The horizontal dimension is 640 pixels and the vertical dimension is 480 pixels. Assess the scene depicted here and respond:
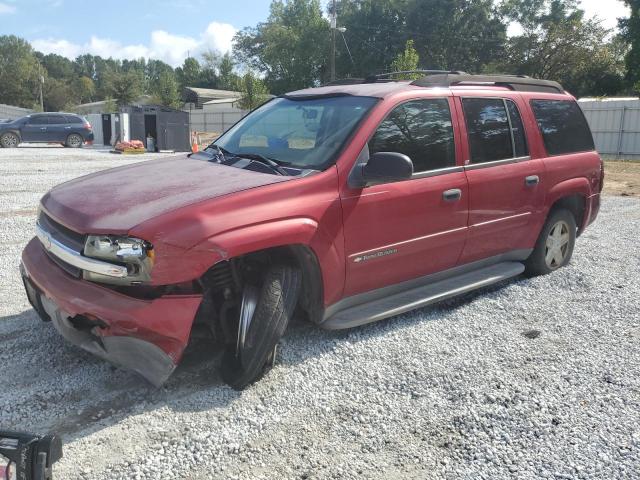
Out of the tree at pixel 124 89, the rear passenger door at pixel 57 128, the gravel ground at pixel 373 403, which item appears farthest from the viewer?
the tree at pixel 124 89

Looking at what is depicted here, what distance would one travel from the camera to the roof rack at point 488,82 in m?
4.37

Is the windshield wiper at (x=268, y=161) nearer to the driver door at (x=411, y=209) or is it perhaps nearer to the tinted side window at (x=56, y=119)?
the driver door at (x=411, y=209)

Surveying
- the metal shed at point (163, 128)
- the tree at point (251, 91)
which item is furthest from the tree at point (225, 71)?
the metal shed at point (163, 128)

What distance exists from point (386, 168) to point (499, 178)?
1534mm

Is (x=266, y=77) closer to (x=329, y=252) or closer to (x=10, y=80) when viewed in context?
(x=10, y=80)

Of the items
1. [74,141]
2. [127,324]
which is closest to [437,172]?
[127,324]

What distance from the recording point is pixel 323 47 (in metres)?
63.4

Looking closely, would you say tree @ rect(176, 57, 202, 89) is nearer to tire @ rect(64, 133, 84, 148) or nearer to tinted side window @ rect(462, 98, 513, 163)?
tire @ rect(64, 133, 84, 148)

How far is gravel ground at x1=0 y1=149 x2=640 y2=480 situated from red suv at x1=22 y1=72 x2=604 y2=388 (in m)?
0.27

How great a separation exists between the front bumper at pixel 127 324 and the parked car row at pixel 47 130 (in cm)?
2298

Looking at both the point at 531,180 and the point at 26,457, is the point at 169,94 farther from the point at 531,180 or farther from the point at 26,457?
the point at 26,457

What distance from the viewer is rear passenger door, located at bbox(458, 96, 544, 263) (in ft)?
14.4

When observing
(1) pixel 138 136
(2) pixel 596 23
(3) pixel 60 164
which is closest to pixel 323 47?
(2) pixel 596 23

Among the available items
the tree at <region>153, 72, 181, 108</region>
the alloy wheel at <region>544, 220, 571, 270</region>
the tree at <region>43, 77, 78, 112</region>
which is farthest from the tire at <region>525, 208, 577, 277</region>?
the tree at <region>43, 77, 78, 112</region>
